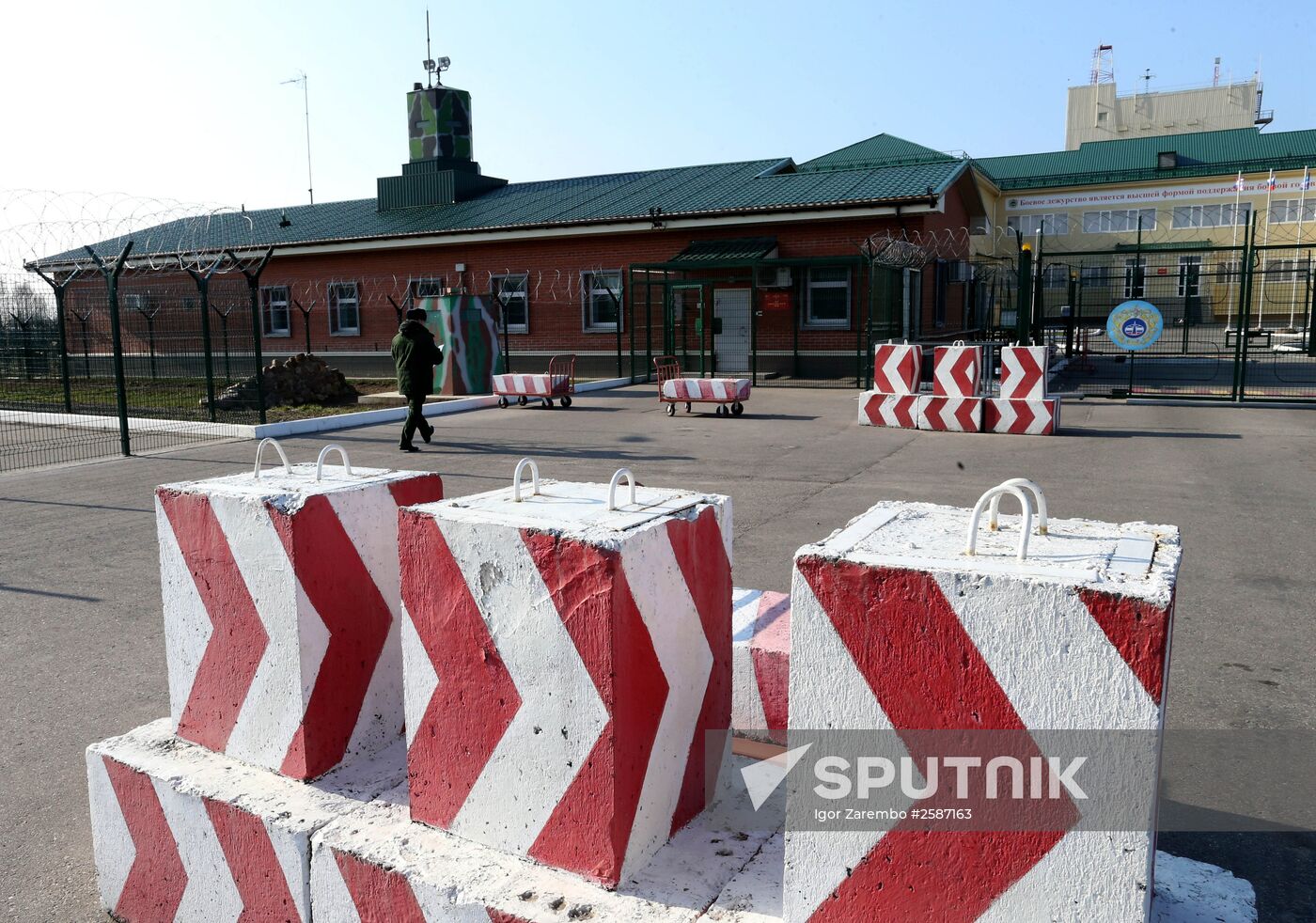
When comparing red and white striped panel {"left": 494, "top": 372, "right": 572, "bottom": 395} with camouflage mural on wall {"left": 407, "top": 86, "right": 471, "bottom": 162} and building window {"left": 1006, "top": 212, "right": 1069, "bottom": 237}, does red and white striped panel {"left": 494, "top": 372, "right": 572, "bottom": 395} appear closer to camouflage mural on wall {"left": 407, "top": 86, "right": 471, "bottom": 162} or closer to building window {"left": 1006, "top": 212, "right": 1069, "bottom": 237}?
camouflage mural on wall {"left": 407, "top": 86, "right": 471, "bottom": 162}

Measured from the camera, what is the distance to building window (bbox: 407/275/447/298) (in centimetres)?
2842

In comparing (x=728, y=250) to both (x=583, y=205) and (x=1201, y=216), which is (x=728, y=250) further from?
(x=1201, y=216)

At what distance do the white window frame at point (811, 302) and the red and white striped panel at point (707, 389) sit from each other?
25.3ft

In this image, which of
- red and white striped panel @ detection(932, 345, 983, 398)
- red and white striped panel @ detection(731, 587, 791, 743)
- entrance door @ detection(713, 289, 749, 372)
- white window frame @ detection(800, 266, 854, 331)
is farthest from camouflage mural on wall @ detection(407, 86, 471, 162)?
red and white striped panel @ detection(731, 587, 791, 743)

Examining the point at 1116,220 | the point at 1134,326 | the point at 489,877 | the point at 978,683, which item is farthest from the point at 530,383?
the point at 1116,220

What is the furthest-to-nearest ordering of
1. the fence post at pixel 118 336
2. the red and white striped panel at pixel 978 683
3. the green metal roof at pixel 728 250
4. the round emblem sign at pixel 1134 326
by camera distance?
the green metal roof at pixel 728 250, the round emblem sign at pixel 1134 326, the fence post at pixel 118 336, the red and white striped panel at pixel 978 683

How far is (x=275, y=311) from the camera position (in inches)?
1245

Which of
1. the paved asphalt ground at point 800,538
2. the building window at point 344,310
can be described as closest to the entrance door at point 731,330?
the paved asphalt ground at point 800,538

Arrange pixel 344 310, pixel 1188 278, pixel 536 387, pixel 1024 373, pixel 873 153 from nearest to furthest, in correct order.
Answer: pixel 1024 373, pixel 536 387, pixel 1188 278, pixel 344 310, pixel 873 153

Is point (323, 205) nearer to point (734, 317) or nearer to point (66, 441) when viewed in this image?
point (734, 317)

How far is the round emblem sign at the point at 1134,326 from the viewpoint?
17.3 meters

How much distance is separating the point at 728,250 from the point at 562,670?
2226cm

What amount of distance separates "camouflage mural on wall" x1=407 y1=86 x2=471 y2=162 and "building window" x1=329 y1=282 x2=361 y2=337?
552 centimetres

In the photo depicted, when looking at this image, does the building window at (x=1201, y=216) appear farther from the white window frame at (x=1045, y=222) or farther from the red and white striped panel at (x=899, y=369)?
the red and white striped panel at (x=899, y=369)
